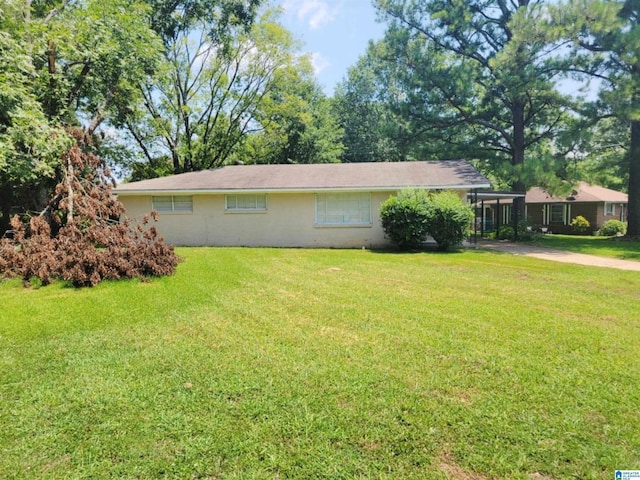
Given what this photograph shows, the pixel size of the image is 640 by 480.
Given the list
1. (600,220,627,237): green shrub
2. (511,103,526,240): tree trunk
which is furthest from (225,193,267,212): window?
(600,220,627,237): green shrub

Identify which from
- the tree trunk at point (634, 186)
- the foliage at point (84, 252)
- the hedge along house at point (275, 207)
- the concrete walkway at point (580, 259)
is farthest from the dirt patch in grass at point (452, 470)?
the tree trunk at point (634, 186)

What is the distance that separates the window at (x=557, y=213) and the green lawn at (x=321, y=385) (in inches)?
890

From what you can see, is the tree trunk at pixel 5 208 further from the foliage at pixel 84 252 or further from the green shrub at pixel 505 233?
the green shrub at pixel 505 233

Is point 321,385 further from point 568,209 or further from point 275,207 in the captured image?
point 568,209

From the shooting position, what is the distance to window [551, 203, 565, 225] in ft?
85.0

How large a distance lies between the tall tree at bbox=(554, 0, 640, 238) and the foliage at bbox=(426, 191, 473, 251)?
8.41 meters

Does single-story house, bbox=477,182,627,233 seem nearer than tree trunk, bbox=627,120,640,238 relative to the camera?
No

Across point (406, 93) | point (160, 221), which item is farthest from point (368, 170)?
point (160, 221)

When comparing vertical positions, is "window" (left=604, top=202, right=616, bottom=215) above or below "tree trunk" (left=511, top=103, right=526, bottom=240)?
below

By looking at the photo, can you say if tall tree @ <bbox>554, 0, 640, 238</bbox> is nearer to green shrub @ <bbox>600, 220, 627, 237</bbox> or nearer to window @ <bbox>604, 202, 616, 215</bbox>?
green shrub @ <bbox>600, 220, 627, 237</bbox>

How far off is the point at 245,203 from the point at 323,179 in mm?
3397

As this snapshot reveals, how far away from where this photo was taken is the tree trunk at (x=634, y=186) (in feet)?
56.8

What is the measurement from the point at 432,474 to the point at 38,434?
2903 mm

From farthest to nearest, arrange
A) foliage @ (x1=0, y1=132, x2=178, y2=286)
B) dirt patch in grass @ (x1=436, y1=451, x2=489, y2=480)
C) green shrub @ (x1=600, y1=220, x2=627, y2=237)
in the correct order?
green shrub @ (x1=600, y1=220, x2=627, y2=237) → foliage @ (x1=0, y1=132, x2=178, y2=286) → dirt patch in grass @ (x1=436, y1=451, x2=489, y2=480)
